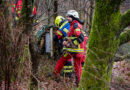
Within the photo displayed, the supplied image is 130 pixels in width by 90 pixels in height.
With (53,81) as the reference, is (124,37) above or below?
above

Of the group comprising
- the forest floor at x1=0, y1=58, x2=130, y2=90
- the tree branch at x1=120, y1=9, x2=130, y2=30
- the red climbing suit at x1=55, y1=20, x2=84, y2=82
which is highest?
the tree branch at x1=120, y1=9, x2=130, y2=30

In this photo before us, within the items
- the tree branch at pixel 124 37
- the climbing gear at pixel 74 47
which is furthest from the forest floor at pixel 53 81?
the tree branch at pixel 124 37

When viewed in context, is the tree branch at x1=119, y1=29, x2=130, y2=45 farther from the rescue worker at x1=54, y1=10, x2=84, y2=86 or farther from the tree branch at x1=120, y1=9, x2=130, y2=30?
the rescue worker at x1=54, y1=10, x2=84, y2=86

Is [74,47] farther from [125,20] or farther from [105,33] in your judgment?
[125,20]

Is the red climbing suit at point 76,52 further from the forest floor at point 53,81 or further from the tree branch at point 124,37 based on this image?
the tree branch at point 124,37

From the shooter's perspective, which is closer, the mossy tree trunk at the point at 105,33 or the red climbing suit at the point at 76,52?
the mossy tree trunk at the point at 105,33

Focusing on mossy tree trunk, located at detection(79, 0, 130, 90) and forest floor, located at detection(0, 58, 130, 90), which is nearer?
mossy tree trunk, located at detection(79, 0, 130, 90)

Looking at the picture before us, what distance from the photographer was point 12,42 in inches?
122

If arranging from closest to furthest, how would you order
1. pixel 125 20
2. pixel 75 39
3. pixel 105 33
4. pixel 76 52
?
pixel 125 20 → pixel 105 33 → pixel 75 39 → pixel 76 52

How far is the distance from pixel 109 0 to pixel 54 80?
3625 mm

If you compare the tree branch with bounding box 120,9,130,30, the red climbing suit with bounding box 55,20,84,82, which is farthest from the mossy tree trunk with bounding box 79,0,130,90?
the red climbing suit with bounding box 55,20,84,82

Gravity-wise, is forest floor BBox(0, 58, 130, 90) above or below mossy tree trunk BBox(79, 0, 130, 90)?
below

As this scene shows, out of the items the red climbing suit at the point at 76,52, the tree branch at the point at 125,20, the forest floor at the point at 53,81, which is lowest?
the forest floor at the point at 53,81

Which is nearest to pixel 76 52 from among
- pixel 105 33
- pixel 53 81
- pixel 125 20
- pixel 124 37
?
pixel 53 81
